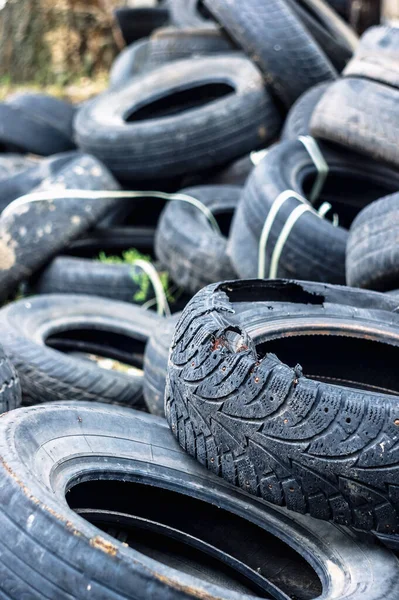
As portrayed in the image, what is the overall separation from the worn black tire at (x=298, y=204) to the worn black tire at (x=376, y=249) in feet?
0.87

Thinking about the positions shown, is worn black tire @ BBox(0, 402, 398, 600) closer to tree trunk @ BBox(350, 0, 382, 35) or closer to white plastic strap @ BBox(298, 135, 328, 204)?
white plastic strap @ BBox(298, 135, 328, 204)

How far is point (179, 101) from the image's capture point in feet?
18.7

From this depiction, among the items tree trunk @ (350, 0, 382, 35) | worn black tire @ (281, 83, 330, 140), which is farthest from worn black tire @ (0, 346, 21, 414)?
tree trunk @ (350, 0, 382, 35)

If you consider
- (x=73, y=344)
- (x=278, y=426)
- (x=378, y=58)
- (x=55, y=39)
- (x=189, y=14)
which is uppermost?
(x=378, y=58)

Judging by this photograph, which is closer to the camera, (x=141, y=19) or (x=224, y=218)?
(x=224, y=218)

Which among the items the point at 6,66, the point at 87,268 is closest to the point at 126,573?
the point at 87,268

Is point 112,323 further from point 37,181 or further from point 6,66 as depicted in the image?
point 6,66

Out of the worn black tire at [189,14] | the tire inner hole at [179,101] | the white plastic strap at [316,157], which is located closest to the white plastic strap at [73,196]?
the white plastic strap at [316,157]

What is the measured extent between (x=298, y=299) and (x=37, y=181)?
2.72 meters

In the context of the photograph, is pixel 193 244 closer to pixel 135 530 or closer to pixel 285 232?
pixel 285 232

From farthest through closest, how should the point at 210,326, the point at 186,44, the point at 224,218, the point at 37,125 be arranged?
the point at 186,44 < the point at 37,125 < the point at 224,218 < the point at 210,326

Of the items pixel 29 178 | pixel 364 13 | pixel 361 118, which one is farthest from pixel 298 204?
pixel 364 13

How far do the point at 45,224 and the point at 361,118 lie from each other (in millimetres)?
1905

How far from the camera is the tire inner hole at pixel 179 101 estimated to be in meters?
5.54
